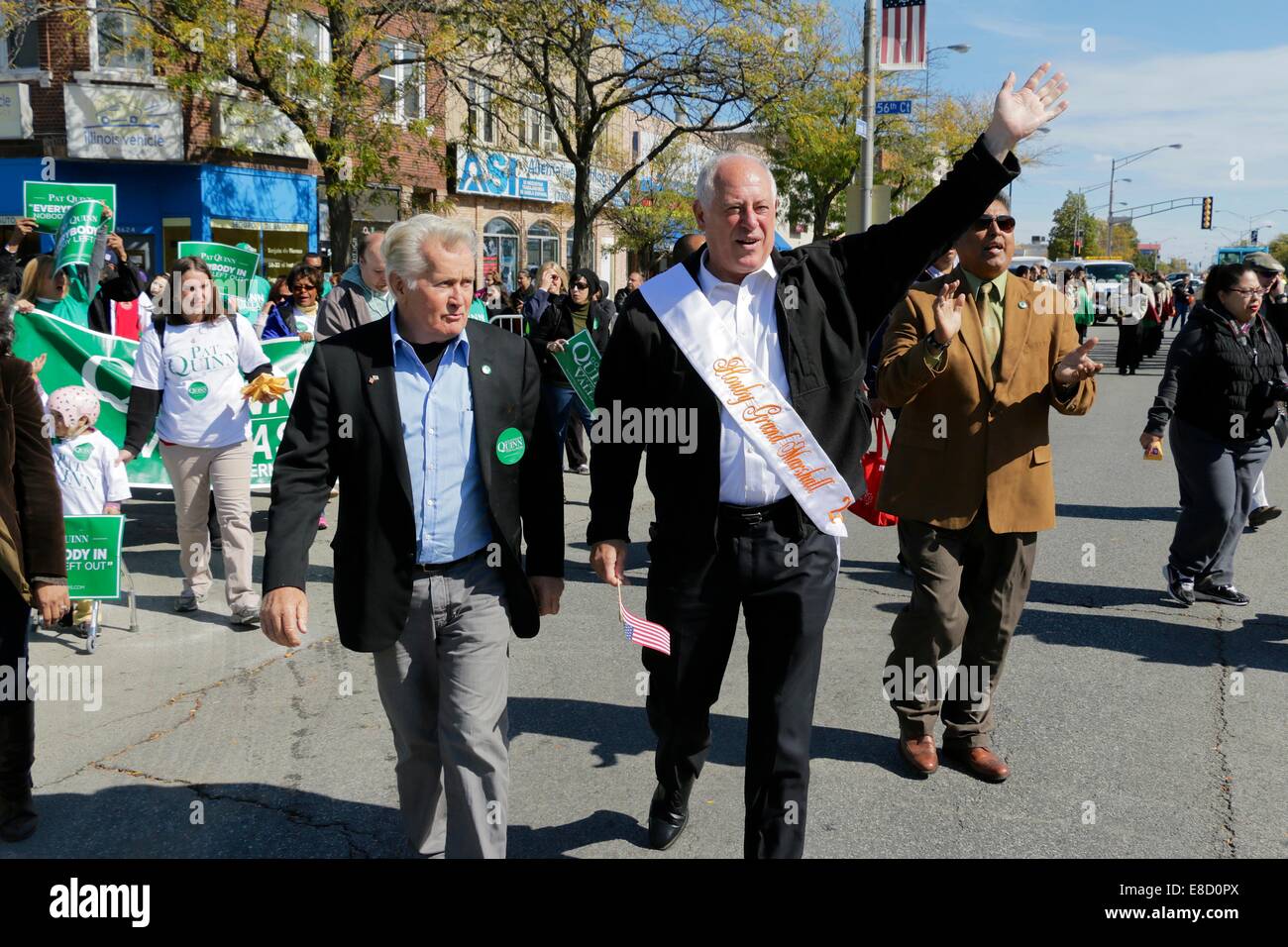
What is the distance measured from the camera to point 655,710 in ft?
11.8

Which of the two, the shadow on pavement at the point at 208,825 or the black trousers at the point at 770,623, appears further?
the shadow on pavement at the point at 208,825

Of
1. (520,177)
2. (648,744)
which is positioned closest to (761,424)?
(648,744)

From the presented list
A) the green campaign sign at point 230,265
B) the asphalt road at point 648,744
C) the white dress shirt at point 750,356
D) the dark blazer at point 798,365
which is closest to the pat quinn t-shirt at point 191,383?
the asphalt road at point 648,744

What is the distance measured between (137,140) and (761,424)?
2112cm

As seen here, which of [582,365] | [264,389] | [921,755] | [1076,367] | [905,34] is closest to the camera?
[1076,367]

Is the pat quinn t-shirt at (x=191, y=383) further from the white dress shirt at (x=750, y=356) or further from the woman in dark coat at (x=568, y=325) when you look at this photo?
the woman in dark coat at (x=568, y=325)

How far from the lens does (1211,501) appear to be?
6.66 metres

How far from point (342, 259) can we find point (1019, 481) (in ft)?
52.2

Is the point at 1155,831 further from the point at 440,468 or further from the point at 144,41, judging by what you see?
the point at 144,41

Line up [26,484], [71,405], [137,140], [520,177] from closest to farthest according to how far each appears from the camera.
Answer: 1. [26,484]
2. [71,405]
3. [137,140]
4. [520,177]

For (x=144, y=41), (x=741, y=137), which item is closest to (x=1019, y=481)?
(x=144, y=41)

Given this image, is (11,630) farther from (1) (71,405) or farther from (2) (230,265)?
(2) (230,265)

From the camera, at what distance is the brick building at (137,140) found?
20.6 meters

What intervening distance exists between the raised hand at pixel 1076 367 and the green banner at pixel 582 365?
5599 millimetres
